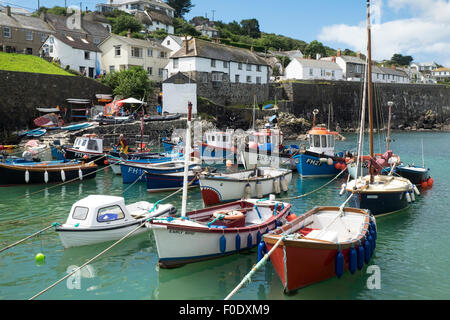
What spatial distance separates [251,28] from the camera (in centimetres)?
11138

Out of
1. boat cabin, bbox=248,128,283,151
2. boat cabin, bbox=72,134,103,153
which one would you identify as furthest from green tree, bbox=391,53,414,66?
boat cabin, bbox=72,134,103,153

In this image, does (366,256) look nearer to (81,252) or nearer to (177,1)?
(81,252)

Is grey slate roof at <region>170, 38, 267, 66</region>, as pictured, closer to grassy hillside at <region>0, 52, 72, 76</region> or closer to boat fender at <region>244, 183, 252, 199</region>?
grassy hillside at <region>0, 52, 72, 76</region>

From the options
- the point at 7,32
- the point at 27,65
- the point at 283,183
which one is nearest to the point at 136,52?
the point at 27,65

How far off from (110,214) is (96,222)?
1.76 ft

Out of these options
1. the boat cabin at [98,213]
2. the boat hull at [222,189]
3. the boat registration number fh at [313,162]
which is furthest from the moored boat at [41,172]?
the boat registration number fh at [313,162]

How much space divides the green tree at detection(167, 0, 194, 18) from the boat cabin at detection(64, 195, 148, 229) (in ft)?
332

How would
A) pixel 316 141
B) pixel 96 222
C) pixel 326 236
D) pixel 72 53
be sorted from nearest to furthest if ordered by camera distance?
1. pixel 326 236
2. pixel 96 222
3. pixel 316 141
4. pixel 72 53

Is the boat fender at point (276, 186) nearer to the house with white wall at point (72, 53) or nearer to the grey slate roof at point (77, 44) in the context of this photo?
the house with white wall at point (72, 53)

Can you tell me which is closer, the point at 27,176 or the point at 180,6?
the point at 27,176

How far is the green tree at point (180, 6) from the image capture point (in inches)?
4109

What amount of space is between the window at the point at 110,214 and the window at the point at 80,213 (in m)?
0.43

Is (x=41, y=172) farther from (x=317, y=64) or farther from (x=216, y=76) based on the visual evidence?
(x=317, y=64)

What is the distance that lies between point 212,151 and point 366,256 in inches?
895
